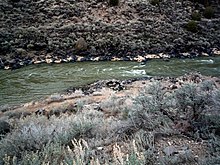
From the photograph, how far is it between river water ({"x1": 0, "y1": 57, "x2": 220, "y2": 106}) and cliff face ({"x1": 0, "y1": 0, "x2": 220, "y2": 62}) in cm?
303

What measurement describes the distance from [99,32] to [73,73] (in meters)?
8.84

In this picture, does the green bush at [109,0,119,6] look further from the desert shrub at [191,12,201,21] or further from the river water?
the river water

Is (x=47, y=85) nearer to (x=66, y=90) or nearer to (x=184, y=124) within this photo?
(x=66, y=90)

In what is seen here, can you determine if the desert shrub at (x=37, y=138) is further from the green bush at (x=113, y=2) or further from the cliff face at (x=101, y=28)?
the green bush at (x=113, y=2)

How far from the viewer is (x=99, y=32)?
90.9ft

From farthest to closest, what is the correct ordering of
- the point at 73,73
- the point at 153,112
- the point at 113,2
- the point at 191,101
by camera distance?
the point at 113,2
the point at 73,73
the point at 153,112
the point at 191,101

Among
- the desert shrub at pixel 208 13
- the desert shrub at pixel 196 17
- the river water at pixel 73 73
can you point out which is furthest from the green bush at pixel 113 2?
the river water at pixel 73 73

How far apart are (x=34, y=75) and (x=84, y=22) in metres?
10.7

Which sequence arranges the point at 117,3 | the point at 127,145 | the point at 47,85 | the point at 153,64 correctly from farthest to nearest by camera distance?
the point at 117,3
the point at 153,64
the point at 47,85
the point at 127,145

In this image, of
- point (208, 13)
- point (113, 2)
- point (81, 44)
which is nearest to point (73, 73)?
point (81, 44)

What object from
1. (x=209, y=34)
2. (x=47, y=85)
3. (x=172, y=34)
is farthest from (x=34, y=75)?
(x=209, y=34)

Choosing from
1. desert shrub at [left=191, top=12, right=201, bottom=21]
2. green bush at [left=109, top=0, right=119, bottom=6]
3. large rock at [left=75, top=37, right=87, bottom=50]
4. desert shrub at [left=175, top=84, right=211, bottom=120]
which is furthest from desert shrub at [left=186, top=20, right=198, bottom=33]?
desert shrub at [left=175, top=84, right=211, bottom=120]

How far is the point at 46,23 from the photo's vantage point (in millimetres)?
28766

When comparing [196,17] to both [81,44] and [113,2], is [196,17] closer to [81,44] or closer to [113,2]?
[113,2]
